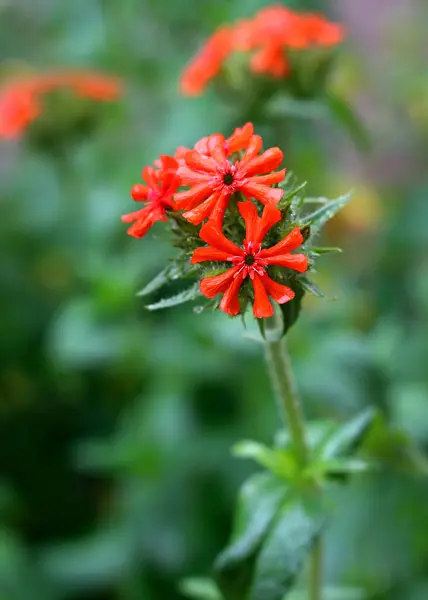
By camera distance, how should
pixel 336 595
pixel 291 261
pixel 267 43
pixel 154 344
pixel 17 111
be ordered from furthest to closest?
pixel 17 111
pixel 154 344
pixel 267 43
pixel 336 595
pixel 291 261

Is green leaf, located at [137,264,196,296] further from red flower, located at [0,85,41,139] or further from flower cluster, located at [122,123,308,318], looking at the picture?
red flower, located at [0,85,41,139]

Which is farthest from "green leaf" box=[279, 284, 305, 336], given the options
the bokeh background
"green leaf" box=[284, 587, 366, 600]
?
"green leaf" box=[284, 587, 366, 600]

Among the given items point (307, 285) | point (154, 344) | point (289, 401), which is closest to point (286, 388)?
point (289, 401)

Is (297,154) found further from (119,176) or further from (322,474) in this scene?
(322,474)

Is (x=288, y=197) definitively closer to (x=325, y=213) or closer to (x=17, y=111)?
(x=325, y=213)

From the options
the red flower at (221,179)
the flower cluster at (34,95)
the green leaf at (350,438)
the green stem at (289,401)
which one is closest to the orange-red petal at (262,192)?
the red flower at (221,179)

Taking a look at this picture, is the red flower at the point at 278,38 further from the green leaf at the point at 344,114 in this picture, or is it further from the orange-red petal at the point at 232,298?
the orange-red petal at the point at 232,298

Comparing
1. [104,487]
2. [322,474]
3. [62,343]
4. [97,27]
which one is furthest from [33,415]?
[322,474]
